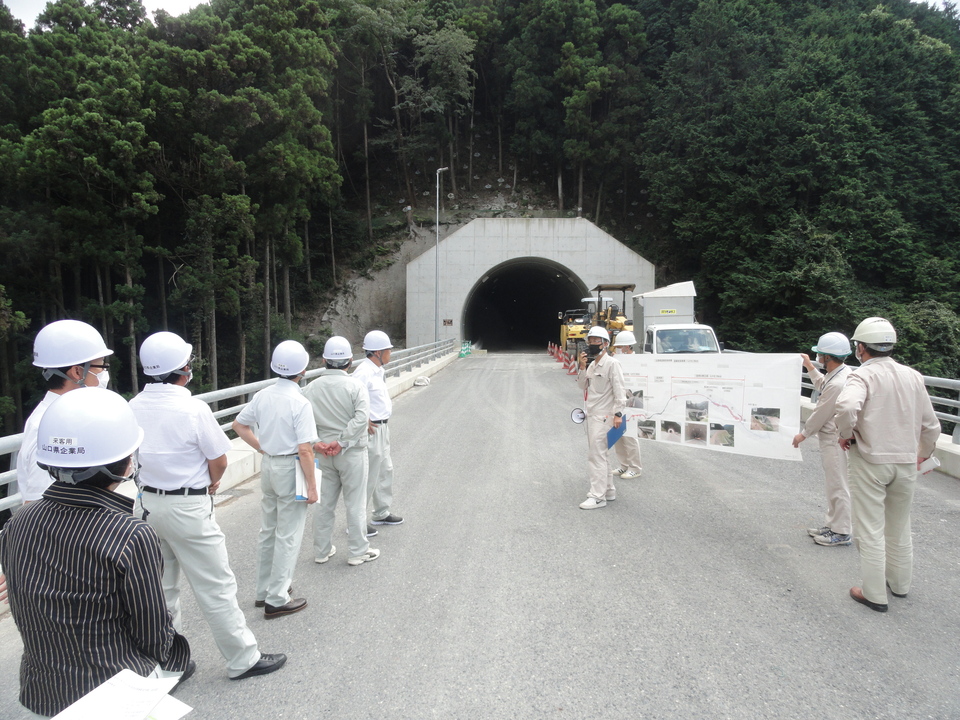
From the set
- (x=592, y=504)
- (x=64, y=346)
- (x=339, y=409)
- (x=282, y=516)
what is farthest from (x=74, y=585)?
(x=592, y=504)

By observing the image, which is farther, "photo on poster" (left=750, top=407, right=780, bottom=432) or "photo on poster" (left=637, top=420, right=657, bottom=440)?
"photo on poster" (left=637, top=420, right=657, bottom=440)

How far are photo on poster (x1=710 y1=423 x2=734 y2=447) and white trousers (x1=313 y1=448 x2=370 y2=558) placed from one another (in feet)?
13.1

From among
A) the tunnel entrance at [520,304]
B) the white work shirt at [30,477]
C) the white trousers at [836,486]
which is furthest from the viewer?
the tunnel entrance at [520,304]

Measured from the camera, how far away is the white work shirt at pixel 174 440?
3.32 m

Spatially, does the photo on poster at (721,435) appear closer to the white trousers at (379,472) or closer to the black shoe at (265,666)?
the white trousers at (379,472)

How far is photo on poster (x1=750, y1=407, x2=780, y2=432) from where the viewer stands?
655 centimetres

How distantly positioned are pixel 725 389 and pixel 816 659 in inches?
142

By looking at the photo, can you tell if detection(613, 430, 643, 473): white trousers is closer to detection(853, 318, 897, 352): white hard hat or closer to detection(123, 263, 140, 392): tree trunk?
detection(853, 318, 897, 352): white hard hat

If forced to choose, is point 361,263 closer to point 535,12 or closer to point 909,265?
point 535,12

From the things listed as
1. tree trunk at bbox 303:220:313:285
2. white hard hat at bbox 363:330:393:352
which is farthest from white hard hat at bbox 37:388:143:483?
tree trunk at bbox 303:220:313:285

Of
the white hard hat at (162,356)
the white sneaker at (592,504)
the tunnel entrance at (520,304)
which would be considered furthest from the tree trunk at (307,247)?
the white hard hat at (162,356)

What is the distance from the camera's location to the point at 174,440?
3.36 metres

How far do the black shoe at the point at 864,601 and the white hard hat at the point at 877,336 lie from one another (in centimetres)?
176

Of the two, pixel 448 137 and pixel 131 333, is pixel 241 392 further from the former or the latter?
pixel 448 137
